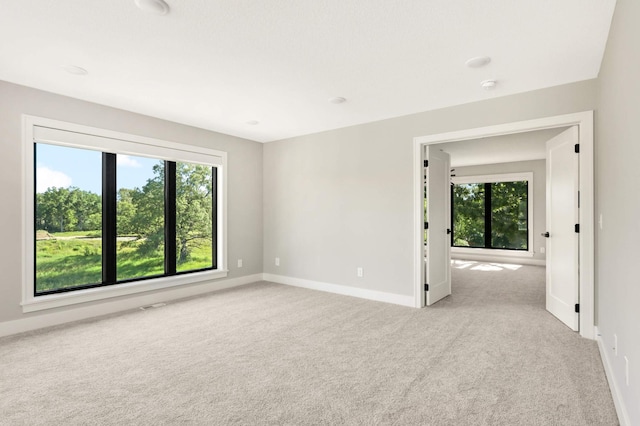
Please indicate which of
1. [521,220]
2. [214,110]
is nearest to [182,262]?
[214,110]

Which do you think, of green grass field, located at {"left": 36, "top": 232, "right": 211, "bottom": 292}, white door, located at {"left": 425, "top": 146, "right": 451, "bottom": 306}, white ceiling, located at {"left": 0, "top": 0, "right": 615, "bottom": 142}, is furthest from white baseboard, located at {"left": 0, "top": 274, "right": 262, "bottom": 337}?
white door, located at {"left": 425, "top": 146, "right": 451, "bottom": 306}

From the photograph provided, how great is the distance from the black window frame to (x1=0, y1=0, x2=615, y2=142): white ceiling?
0.93m

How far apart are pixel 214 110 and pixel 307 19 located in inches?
90.1

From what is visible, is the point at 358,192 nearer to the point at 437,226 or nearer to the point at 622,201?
the point at 437,226

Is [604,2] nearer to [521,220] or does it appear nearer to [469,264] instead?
[469,264]

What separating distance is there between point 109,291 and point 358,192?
350cm

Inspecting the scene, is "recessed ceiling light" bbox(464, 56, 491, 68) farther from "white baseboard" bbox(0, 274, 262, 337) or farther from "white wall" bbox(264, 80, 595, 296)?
"white baseboard" bbox(0, 274, 262, 337)

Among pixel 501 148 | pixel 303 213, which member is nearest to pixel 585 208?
pixel 501 148

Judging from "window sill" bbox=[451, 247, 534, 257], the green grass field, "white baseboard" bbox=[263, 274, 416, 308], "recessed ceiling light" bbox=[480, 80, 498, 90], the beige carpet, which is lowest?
the beige carpet

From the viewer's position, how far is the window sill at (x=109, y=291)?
3.52m

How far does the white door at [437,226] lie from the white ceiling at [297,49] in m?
0.94

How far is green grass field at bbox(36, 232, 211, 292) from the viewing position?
371 cm

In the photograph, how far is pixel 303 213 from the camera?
553 cm

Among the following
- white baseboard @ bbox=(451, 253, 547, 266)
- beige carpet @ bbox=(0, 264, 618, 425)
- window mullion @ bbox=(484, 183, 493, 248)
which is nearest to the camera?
beige carpet @ bbox=(0, 264, 618, 425)
